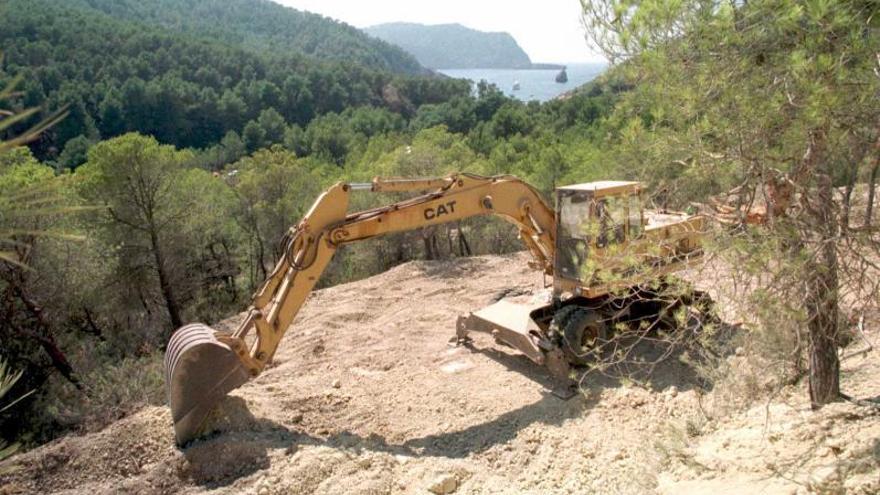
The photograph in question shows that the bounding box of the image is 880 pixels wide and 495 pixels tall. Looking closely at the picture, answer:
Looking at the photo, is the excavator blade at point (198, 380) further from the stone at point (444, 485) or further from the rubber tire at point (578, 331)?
the rubber tire at point (578, 331)

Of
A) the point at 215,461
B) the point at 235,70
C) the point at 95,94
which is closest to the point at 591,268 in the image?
the point at 215,461

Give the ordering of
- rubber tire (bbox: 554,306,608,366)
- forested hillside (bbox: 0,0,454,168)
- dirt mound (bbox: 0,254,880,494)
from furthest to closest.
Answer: forested hillside (bbox: 0,0,454,168) < rubber tire (bbox: 554,306,608,366) < dirt mound (bbox: 0,254,880,494)

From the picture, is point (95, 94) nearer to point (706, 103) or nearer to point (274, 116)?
point (274, 116)

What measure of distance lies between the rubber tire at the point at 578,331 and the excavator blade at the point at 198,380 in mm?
3704

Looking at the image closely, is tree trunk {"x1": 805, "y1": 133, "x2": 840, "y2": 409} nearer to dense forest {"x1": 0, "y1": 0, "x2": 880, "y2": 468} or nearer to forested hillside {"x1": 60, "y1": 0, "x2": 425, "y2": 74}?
dense forest {"x1": 0, "y1": 0, "x2": 880, "y2": 468}

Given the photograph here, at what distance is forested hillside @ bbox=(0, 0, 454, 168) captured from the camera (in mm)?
37109

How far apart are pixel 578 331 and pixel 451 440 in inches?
79.8

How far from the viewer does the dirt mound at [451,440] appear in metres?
4.43

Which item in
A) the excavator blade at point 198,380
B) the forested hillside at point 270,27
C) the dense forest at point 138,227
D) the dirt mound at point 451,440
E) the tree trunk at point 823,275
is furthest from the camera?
the forested hillside at point 270,27

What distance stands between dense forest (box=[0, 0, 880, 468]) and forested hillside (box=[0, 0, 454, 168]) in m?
0.33

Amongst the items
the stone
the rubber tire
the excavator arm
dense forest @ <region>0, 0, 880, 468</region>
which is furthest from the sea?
the stone

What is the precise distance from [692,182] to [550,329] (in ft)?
10.7

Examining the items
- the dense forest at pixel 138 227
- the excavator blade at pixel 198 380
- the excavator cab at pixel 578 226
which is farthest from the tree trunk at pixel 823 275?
the excavator blade at pixel 198 380

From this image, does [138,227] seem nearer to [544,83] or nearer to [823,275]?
[823,275]
